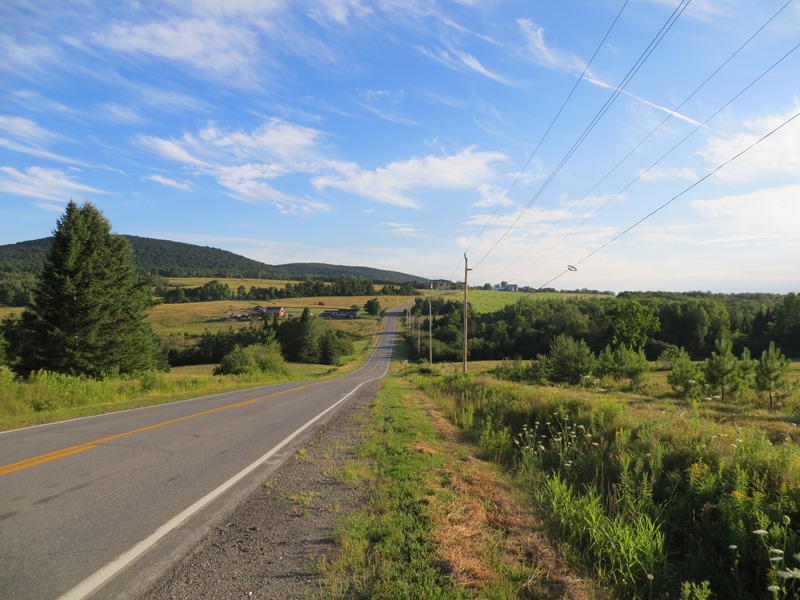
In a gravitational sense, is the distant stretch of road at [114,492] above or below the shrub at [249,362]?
above

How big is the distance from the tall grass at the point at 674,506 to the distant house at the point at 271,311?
97.6m

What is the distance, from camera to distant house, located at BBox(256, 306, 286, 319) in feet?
338

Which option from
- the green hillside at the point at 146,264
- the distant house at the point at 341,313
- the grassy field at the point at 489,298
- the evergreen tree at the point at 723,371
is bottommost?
the distant house at the point at 341,313

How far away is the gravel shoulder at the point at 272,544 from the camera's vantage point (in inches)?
135

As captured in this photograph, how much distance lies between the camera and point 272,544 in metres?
4.21

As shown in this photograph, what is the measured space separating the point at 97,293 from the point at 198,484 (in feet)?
90.0

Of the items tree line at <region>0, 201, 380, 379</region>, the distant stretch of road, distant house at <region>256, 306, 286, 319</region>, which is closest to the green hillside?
distant house at <region>256, 306, 286, 319</region>

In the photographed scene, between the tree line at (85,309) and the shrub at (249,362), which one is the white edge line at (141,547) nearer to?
the tree line at (85,309)

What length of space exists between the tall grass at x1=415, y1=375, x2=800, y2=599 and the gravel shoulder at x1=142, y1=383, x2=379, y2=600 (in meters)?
2.61

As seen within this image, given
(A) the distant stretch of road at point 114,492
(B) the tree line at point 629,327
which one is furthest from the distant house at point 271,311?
(A) the distant stretch of road at point 114,492

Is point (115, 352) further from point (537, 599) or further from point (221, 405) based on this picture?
point (537, 599)

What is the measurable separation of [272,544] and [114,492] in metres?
2.51

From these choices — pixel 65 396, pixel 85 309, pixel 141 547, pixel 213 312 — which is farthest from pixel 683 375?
pixel 213 312

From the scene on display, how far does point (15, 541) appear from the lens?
4000 millimetres
